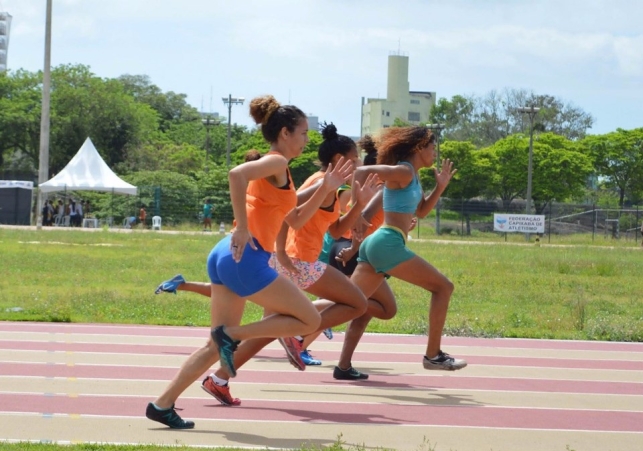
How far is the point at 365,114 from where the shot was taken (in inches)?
5758

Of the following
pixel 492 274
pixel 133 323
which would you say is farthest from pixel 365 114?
pixel 133 323

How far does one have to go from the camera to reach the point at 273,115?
6.68m

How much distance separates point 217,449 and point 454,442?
1.49 metres

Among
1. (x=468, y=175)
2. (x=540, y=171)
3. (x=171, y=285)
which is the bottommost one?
(x=171, y=285)

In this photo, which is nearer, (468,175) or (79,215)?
(79,215)

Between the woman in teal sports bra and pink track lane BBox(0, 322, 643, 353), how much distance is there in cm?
328

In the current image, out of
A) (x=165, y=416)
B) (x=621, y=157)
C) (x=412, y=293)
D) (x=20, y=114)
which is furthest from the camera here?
(x=20, y=114)

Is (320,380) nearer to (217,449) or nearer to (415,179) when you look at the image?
(415,179)

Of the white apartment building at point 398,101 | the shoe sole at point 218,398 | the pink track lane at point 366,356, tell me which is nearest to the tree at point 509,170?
the pink track lane at point 366,356

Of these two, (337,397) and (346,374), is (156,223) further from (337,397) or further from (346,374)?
(337,397)

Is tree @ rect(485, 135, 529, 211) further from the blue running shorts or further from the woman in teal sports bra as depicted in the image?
the blue running shorts

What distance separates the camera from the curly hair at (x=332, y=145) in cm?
854

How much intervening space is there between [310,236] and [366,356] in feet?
9.11

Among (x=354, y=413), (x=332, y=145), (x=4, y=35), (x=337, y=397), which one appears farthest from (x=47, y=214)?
(x=354, y=413)
